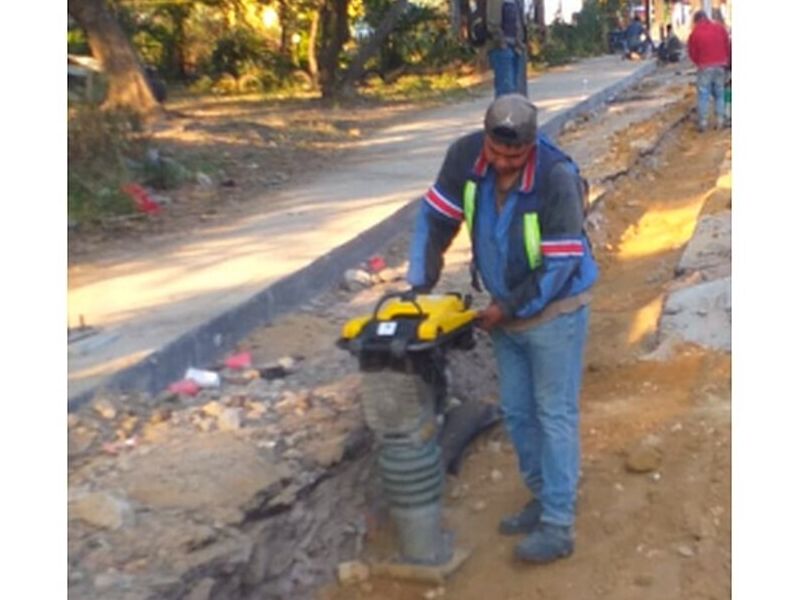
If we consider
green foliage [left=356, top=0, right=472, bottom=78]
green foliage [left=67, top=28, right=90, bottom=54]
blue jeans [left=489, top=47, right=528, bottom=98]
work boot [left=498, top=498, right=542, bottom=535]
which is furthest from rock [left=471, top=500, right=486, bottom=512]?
green foliage [left=356, top=0, right=472, bottom=78]

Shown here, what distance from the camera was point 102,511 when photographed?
4.52m

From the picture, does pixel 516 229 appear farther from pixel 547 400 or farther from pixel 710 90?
pixel 710 90

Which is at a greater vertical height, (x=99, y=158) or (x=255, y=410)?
(x=99, y=158)

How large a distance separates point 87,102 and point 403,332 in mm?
7051

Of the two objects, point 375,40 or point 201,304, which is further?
point 375,40

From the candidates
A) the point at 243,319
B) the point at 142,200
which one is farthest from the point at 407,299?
the point at 142,200

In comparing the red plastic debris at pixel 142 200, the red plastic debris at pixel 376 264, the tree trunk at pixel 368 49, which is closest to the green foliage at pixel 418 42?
the tree trunk at pixel 368 49

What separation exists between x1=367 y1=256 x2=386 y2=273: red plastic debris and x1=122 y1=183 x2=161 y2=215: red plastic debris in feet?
7.10

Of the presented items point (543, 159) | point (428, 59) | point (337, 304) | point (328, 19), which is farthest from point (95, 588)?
point (428, 59)

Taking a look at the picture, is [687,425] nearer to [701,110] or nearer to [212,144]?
[212,144]

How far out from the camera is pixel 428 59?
82.1 ft

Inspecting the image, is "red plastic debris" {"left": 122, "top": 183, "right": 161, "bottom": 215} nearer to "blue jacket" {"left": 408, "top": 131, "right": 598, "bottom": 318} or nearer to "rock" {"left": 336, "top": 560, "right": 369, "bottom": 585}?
"rock" {"left": 336, "top": 560, "right": 369, "bottom": 585}

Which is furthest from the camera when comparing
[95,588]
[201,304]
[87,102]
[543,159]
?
[87,102]

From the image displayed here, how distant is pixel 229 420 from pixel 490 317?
1425 millimetres
